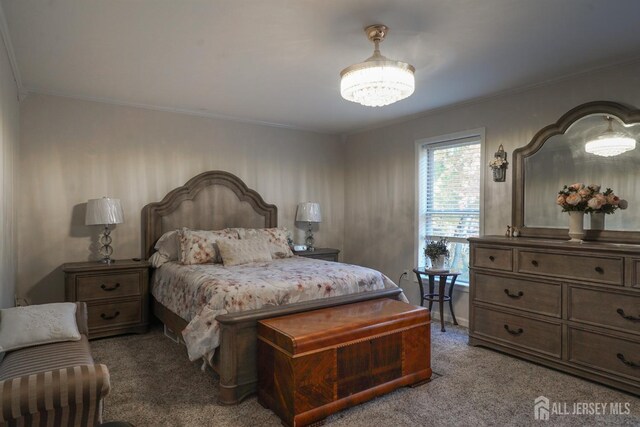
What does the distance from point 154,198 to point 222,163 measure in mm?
922

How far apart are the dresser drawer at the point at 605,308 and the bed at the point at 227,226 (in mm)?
1297

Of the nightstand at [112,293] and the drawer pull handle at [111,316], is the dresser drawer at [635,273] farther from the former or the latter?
the drawer pull handle at [111,316]

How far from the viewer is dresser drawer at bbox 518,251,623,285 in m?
2.71

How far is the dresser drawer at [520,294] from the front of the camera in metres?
3.03

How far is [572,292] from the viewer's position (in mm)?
2920

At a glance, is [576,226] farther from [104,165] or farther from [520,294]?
[104,165]

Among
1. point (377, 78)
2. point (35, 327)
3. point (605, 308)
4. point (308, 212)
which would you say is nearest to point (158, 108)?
point (308, 212)

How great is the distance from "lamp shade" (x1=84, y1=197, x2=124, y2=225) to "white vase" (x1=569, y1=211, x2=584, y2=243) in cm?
411

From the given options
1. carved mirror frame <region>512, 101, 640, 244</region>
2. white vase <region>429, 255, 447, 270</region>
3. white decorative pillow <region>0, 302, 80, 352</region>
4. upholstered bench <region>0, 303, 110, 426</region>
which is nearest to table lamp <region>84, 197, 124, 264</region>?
white decorative pillow <region>0, 302, 80, 352</region>

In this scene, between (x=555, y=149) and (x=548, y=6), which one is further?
(x=555, y=149)

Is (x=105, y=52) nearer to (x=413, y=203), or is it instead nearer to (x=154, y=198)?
(x=154, y=198)

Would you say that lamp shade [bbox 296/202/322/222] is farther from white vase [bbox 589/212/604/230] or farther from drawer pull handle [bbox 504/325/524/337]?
white vase [bbox 589/212/604/230]

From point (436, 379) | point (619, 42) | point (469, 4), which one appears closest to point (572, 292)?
point (436, 379)

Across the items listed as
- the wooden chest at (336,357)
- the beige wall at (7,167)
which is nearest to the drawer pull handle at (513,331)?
the wooden chest at (336,357)
